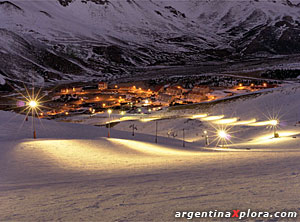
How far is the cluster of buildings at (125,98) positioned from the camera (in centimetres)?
7388

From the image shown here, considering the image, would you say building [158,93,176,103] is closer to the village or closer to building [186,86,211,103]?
the village

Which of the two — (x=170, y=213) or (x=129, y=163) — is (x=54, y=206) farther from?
(x=129, y=163)

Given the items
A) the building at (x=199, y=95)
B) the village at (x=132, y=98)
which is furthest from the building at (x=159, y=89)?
the building at (x=199, y=95)

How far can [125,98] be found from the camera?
3499 inches

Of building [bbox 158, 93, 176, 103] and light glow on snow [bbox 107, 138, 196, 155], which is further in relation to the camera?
building [bbox 158, 93, 176, 103]

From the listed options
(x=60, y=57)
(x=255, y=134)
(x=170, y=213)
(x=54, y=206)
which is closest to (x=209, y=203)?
(x=170, y=213)

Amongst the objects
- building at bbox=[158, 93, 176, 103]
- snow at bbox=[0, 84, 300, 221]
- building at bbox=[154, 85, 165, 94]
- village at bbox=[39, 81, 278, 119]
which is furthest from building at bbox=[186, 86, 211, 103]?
snow at bbox=[0, 84, 300, 221]

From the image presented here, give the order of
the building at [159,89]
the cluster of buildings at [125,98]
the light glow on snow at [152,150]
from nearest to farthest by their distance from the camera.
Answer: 1. the light glow on snow at [152,150]
2. the cluster of buildings at [125,98]
3. the building at [159,89]

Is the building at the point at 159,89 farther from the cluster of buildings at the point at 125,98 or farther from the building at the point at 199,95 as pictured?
the building at the point at 199,95

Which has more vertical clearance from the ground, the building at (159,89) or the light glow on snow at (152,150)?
the building at (159,89)

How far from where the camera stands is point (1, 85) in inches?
4109

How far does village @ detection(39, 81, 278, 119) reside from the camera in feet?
235

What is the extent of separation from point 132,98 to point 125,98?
2.36 m

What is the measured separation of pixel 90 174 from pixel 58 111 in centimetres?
6646
